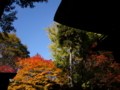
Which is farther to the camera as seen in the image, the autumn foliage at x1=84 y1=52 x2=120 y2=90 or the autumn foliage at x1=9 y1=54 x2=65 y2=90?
the autumn foliage at x1=84 y1=52 x2=120 y2=90

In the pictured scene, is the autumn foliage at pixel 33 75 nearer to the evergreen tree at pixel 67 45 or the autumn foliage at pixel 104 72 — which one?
the evergreen tree at pixel 67 45

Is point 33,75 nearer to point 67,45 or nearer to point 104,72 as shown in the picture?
point 67,45

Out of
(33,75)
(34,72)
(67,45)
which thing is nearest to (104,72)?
(67,45)

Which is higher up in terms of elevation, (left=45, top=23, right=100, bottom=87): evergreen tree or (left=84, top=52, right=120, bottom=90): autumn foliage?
(left=45, top=23, right=100, bottom=87): evergreen tree

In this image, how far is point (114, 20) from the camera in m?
2.15

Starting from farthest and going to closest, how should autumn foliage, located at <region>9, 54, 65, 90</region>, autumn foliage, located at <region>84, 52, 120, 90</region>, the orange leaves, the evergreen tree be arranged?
the evergreen tree, autumn foliage, located at <region>84, 52, 120, 90</region>, the orange leaves, autumn foliage, located at <region>9, 54, 65, 90</region>

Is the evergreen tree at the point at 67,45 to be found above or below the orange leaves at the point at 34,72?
above

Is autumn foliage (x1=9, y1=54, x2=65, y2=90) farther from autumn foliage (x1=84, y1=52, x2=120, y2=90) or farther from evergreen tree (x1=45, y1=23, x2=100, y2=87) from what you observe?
autumn foliage (x1=84, y1=52, x2=120, y2=90)

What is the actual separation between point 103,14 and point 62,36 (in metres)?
11.5

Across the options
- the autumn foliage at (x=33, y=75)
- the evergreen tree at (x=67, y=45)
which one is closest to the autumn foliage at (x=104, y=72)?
the evergreen tree at (x=67, y=45)

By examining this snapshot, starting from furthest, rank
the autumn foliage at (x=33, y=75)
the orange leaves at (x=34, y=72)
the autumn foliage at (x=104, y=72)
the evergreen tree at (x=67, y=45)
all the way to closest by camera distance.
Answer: the evergreen tree at (x=67, y=45)
the autumn foliage at (x=104, y=72)
the orange leaves at (x=34, y=72)
the autumn foliage at (x=33, y=75)

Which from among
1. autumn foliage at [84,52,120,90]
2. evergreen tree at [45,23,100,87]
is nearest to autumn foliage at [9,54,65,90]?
evergreen tree at [45,23,100,87]

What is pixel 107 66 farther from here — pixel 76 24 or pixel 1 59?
pixel 1 59

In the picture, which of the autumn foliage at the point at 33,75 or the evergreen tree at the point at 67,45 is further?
the evergreen tree at the point at 67,45
